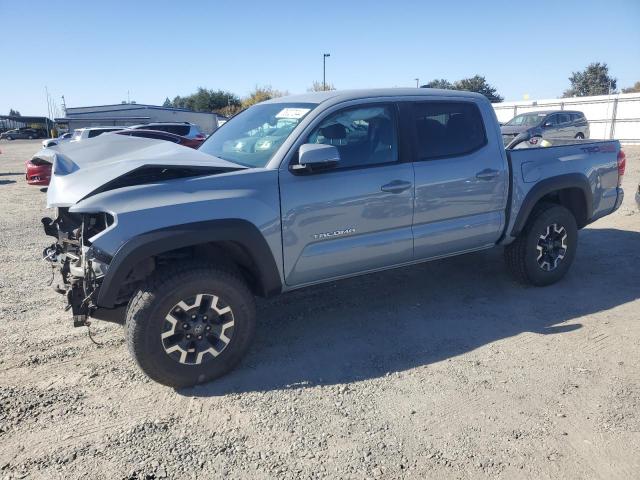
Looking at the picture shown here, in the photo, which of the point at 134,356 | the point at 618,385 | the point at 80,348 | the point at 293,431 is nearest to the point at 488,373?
the point at 618,385

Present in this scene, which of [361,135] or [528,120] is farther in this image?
[528,120]

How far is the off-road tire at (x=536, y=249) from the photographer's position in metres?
4.87

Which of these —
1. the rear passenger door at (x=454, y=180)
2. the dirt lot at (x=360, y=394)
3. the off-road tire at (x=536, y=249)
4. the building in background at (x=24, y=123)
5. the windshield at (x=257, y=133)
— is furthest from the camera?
the building in background at (x=24, y=123)

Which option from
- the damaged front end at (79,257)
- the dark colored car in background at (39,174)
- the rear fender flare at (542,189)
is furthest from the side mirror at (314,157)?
the dark colored car in background at (39,174)

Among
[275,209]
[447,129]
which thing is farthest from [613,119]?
[275,209]

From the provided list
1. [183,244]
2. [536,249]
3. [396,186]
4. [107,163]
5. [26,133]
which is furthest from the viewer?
[26,133]

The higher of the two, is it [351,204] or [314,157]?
[314,157]

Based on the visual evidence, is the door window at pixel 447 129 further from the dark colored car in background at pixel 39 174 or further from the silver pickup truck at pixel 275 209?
the dark colored car in background at pixel 39 174

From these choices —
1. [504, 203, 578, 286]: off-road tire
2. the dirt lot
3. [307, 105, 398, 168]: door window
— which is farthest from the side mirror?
[504, 203, 578, 286]: off-road tire

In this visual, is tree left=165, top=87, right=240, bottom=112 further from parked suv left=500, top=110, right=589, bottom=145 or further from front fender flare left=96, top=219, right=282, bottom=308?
front fender flare left=96, top=219, right=282, bottom=308

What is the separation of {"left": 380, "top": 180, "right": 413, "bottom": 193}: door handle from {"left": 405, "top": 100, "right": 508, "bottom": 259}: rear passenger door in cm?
12

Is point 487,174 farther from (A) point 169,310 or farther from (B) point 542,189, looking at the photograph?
(A) point 169,310

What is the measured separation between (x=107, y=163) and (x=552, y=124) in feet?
61.0

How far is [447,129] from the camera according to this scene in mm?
4395
